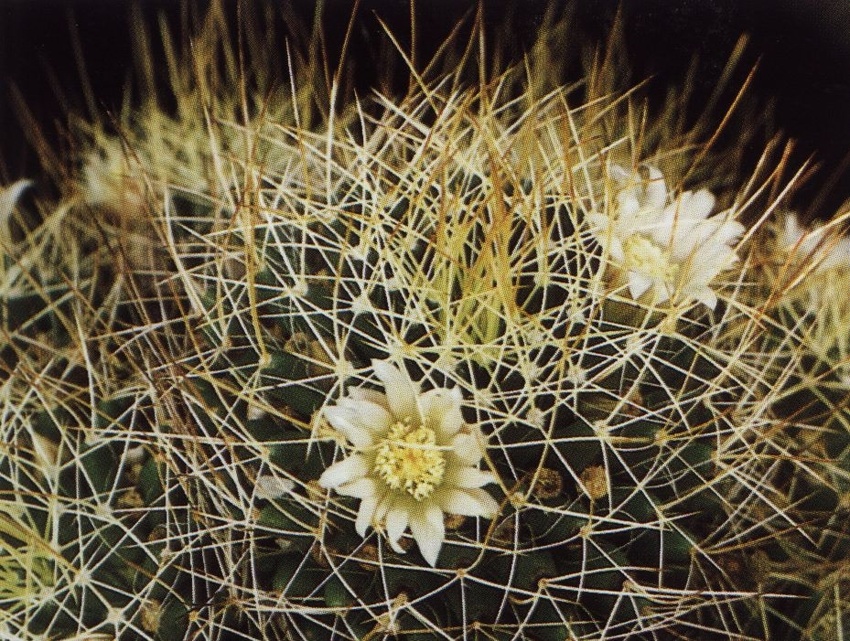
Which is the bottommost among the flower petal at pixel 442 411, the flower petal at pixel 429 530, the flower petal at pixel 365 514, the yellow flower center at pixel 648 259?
the flower petal at pixel 429 530

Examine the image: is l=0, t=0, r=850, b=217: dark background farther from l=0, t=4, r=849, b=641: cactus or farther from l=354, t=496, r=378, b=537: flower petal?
l=354, t=496, r=378, b=537: flower petal

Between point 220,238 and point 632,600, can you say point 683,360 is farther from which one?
point 220,238

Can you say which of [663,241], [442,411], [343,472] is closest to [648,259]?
[663,241]

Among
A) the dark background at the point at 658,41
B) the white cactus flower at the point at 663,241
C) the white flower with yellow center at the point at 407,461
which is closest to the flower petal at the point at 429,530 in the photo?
the white flower with yellow center at the point at 407,461

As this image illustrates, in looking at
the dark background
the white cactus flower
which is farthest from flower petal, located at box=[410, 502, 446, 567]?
the dark background

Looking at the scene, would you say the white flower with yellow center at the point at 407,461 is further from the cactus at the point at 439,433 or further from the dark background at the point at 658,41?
the dark background at the point at 658,41

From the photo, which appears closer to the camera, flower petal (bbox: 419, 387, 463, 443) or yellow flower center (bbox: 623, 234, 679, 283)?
flower petal (bbox: 419, 387, 463, 443)

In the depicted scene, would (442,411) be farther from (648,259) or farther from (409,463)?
(648,259)
